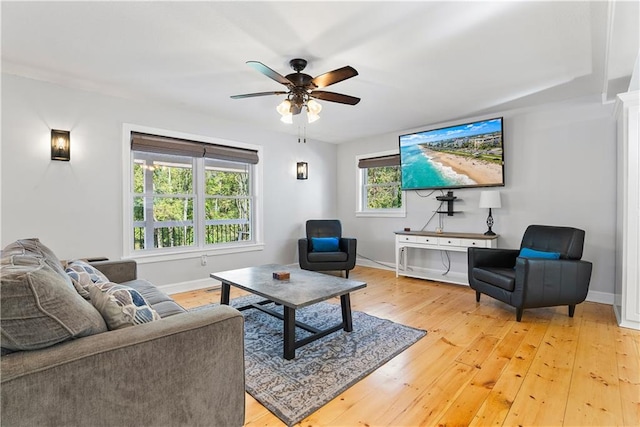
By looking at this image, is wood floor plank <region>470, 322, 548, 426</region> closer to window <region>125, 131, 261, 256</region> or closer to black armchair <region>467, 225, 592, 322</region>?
black armchair <region>467, 225, 592, 322</region>

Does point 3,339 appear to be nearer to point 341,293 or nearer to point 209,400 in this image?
point 209,400

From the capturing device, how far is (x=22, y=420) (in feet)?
3.06

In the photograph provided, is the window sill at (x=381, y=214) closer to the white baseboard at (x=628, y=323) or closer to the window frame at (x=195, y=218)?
the window frame at (x=195, y=218)

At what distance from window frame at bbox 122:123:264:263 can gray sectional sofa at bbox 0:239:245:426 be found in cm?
245

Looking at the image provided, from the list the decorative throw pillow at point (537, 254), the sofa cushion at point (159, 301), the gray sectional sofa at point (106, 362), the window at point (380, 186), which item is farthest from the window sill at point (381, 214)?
the gray sectional sofa at point (106, 362)

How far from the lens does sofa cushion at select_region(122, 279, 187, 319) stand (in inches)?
77.0

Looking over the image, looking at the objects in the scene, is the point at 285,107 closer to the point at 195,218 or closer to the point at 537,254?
the point at 195,218

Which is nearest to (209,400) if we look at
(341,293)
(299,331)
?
(341,293)

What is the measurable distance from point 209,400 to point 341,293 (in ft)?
4.47

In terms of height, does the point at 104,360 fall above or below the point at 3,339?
below

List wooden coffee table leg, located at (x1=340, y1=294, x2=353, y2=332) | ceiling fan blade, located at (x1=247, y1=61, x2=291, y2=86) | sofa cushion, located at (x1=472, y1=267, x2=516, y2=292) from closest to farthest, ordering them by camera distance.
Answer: ceiling fan blade, located at (x1=247, y1=61, x2=291, y2=86) → wooden coffee table leg, located at (x1=340, y1=294, x2=353, y2=332) → sofa cushion, located at (x1=472, y1=267, x2=516, y2=292)

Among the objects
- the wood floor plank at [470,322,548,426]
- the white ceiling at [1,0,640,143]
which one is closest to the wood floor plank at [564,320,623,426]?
the wood floor plank at [470,322,548,426]

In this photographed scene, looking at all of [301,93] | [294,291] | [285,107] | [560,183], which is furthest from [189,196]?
[560,183]

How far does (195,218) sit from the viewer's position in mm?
4332
